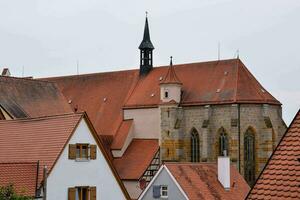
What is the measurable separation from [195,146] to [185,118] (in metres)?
2.81

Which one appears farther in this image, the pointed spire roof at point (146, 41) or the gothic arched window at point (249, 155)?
the pointed spire roof at point (146, 41)

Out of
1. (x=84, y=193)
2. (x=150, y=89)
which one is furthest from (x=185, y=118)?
(x=84, y=193)

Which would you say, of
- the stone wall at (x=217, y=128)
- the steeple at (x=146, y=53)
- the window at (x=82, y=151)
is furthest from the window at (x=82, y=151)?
the steeple at (x=146, y=53)

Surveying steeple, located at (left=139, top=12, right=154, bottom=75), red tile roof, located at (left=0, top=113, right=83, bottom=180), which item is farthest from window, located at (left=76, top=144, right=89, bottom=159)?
steeple, located at (left=139, top=12, right=154, bottom=75)

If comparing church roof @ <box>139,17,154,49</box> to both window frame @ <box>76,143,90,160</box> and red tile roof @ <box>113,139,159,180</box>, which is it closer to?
red tile roof @ <box>113,139,159,180</box>

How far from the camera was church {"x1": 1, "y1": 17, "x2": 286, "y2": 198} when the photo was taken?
53844 millimetres

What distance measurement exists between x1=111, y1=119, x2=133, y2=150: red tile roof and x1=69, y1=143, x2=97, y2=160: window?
35.3 m

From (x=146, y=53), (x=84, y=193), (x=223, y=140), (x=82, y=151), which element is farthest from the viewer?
(x=146, y=53)

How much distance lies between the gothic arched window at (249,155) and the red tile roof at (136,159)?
856cm

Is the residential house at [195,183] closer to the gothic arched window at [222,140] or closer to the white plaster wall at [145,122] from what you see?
the gothic arched window at [222,140]

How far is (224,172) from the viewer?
1249 inches

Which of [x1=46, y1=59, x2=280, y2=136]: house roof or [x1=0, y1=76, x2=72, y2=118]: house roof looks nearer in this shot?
[x1=0, y1=76, x2=72, y2=118]: house roof

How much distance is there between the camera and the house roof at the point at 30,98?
39950mm

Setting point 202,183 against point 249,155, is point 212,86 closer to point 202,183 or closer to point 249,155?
point 249,155
